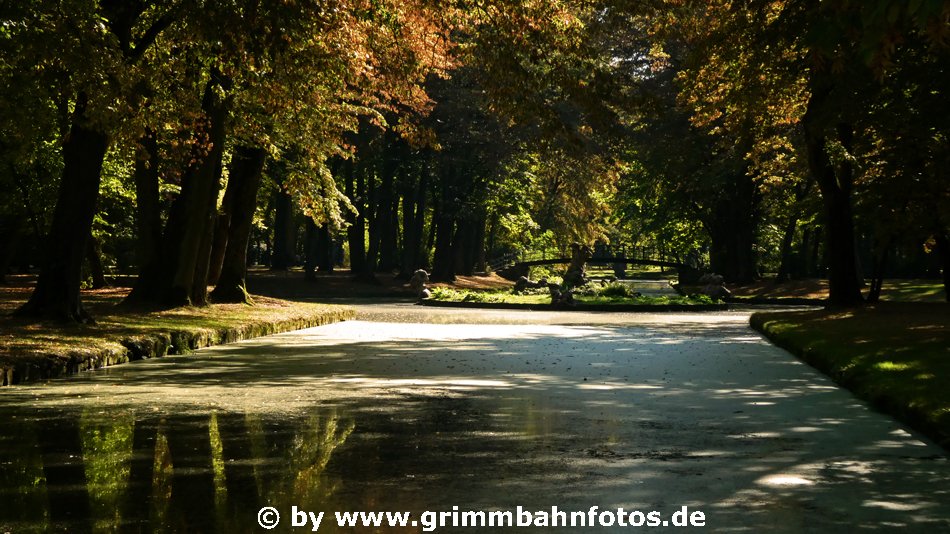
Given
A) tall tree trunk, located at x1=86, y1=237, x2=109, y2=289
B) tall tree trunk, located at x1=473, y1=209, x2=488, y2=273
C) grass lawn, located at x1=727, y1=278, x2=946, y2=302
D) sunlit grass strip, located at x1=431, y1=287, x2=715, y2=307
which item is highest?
tall tree trunk, located at x1=473, y1=209, x2=488, y2=273


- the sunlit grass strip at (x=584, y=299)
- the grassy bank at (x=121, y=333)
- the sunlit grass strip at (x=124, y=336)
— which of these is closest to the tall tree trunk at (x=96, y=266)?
the grassy bank at (x=121, y=333)

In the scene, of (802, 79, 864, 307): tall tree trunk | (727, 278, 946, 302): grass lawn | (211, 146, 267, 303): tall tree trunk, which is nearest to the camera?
(802, 79, 864, 307): tall tree trunk

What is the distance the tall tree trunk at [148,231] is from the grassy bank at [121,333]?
4.03ft

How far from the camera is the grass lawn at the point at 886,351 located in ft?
40.0

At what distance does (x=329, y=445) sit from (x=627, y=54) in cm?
5339

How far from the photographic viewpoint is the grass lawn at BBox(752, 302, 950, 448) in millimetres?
12180

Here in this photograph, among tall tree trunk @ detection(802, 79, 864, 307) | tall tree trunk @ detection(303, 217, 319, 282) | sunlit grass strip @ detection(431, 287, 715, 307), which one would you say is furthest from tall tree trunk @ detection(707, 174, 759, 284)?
tall tree trunk @ detection(802, 79, 864, 307)

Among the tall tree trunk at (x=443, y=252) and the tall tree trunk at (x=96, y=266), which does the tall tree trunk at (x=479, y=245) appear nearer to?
the tall tree trunk at (x=443, y=252)

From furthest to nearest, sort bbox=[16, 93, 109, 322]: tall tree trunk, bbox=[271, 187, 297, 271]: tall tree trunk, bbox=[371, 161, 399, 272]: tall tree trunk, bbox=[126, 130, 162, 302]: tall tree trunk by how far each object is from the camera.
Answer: bbox=[271, 187, 297, 271]: tall tree trunk, bbox=[371, 161, 399, 272]: tall tree trunk, bbox=[126, 130, 162, 302]: tall tree trunk, bbox=[16, 93, 109, 322]: tall tree trunk

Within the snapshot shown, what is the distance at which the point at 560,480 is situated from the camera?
27.1 feet

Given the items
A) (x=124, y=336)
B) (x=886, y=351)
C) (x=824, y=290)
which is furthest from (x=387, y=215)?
(x=886, y=351)

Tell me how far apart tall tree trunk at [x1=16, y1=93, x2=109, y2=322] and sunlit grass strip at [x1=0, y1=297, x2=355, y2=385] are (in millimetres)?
769

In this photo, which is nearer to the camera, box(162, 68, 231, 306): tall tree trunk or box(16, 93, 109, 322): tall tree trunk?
box(16, 93, 109, 322): tall tree trunk

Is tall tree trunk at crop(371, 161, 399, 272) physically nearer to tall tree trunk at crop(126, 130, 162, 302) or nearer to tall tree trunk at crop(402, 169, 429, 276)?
tall tree trunk at crop(402, 169, 429, 276)
